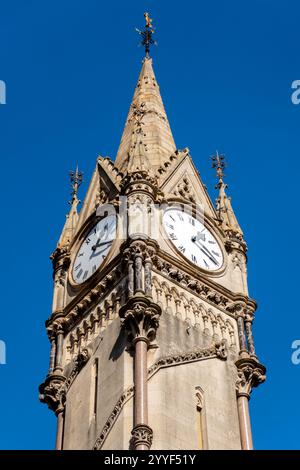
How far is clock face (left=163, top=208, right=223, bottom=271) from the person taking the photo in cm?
4891

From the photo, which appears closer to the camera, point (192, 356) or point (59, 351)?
point (192, 356)

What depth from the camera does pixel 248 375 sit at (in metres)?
45.4

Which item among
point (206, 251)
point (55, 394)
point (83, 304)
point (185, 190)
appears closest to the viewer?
point (55, 394)

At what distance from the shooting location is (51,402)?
45.8m

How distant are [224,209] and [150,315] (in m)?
11.5

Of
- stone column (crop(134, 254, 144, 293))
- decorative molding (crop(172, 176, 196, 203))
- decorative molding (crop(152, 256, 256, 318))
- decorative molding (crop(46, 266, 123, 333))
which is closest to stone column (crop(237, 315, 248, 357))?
decorative molding (crop(152, 256, 256, 318))

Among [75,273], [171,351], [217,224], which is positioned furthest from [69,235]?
[171,351]

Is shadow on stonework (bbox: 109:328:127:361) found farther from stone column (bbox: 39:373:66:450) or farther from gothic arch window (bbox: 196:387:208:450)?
gothic arch window (bbox: 196:387:208:450)

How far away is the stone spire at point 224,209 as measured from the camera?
171 feet

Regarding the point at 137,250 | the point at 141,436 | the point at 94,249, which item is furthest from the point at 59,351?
the point at 141,436

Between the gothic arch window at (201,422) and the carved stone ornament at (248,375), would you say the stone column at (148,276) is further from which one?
the carved stone ornament at (248,375)

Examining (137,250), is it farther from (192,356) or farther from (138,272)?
(192,356)

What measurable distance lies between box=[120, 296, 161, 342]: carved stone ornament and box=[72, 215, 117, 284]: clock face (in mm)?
5050
